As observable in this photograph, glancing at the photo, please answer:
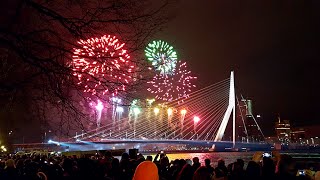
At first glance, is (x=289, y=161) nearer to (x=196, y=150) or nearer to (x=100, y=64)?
(x=100, y=64)

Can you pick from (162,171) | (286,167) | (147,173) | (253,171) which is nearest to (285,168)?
(286,167)

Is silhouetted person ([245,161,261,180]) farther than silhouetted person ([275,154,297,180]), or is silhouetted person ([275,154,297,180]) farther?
silhouetted person ([245,161,261,180])

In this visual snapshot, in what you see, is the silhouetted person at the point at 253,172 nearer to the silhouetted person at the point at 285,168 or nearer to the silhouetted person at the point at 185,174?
the silhouetted person at the point at 185,174

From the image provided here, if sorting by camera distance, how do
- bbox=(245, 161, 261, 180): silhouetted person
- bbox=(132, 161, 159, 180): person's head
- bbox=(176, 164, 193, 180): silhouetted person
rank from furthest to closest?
1. bbox=(176, 164, 193, 180): silhouetted person
2. bbox=(245, 161, 261, 180): silhouetted person
3. bbox=(132, 161, 159, 180): person's head

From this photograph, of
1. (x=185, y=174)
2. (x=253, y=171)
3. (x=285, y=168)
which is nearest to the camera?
(x=285, y=168)

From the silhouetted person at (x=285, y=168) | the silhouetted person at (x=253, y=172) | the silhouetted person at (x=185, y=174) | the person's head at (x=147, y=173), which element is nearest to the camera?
the person's head at (x=147, y=173)

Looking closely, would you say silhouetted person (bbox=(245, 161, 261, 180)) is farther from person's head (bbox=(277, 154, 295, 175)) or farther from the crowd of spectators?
person's head (bbox=(277, 154, 295, 175))

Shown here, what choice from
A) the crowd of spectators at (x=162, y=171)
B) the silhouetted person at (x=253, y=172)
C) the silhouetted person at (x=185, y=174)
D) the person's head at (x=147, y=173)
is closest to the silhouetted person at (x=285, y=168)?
the crowd of spectators at (x=162, y=171)

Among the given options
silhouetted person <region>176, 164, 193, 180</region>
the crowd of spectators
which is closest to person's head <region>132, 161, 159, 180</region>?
the crowd of spectators

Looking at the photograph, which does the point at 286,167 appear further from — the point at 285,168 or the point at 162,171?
the point at 162,171

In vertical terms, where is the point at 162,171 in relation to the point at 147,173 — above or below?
below

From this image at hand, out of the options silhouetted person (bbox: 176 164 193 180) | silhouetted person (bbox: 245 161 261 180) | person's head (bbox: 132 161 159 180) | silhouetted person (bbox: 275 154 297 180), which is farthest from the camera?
silhouetted person (bbox: 176 164 193 180)

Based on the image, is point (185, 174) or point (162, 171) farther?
point (162, 171)

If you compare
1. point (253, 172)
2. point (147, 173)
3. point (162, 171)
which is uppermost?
point (147, 173)
